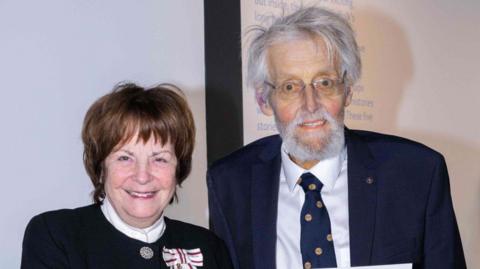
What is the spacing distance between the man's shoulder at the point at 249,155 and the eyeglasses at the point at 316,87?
0.73ft

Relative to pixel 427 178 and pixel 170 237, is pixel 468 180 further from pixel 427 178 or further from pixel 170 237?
pixel 170 237

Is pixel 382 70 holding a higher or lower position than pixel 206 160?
higher

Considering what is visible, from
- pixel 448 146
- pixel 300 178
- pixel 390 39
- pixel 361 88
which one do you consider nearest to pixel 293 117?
pixel 300 178

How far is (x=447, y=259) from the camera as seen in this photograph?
2117mm

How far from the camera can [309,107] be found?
2.20 metres

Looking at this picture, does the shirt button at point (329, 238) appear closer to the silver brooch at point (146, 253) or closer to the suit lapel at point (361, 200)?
the suit lapel at point (361, 200)

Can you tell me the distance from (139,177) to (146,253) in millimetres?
214

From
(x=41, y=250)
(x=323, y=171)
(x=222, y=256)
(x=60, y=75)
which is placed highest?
(x=60, y=75)

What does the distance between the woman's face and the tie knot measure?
44 cm

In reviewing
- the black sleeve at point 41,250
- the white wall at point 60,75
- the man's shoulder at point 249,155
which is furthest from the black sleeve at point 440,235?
the white wall at point 60,75

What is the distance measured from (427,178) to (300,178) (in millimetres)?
372

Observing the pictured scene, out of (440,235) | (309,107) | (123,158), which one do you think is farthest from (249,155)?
(440,235)

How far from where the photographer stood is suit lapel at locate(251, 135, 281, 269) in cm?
222

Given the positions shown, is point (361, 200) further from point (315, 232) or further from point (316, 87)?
point (316, 87)
